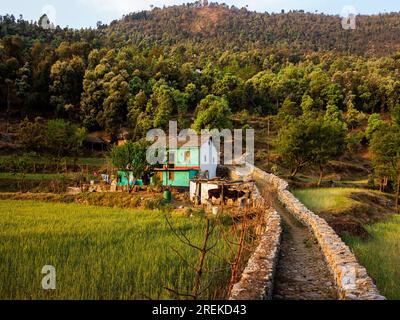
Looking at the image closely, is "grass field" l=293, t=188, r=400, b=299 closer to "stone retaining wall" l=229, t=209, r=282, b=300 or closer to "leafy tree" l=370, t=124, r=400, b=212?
"stone retaining wall" l=229, t=209, r=282, b=300

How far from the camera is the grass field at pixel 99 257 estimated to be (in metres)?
7.25

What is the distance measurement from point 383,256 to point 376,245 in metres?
2.02

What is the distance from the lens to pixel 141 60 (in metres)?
74.6

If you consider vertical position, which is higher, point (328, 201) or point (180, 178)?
point (180, 178)

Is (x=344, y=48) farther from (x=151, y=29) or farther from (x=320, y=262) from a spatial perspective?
(x=320, y=262)

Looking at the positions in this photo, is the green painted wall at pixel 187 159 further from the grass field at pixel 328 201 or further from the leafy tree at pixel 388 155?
the leafy tree at pixel 388 155

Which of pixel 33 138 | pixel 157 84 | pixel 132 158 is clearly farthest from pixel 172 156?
pixel 157 84

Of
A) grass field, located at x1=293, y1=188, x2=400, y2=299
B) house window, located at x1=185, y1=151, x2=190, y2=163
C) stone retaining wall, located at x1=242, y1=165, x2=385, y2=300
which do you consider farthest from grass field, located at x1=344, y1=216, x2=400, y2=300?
house window, located at x1=185, y1=151, x2=190, y2=163

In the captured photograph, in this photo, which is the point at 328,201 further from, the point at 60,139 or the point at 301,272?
the point at 60,139

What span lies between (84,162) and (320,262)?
3409 cm

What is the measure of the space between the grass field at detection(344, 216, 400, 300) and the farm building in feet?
49.0

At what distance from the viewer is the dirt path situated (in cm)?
739

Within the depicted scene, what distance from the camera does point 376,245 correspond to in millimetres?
13383
